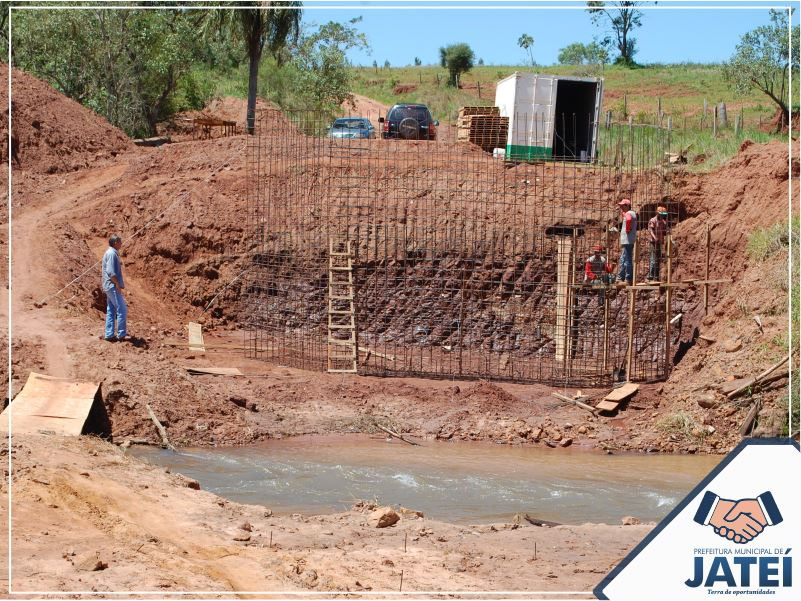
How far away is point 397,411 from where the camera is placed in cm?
1592

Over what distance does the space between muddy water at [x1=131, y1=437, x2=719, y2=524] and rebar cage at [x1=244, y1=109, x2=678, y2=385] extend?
144 inches

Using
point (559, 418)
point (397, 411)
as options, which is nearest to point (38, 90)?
point (397, 411)

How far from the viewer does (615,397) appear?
1616 cm

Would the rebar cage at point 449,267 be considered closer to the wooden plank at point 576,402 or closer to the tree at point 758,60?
the wooden plank at point 576,402

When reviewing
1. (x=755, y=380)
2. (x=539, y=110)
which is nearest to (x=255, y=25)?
(x=539, y=110)

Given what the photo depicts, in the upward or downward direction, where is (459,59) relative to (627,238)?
upward

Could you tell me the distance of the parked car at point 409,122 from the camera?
26.6 m

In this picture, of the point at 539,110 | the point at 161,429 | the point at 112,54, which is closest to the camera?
the point at 161,429

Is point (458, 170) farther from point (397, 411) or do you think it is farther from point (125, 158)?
point (125, 158)

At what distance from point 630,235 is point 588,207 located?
3.58 metres

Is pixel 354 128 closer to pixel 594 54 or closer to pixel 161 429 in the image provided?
pixel 161 429

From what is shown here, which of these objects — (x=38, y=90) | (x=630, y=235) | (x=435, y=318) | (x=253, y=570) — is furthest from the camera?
(x=38, y=90)

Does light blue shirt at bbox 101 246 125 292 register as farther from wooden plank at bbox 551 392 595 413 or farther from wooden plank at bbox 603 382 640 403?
wooden plank at bbox 603 382 640 403

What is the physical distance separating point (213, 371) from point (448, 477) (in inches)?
220
